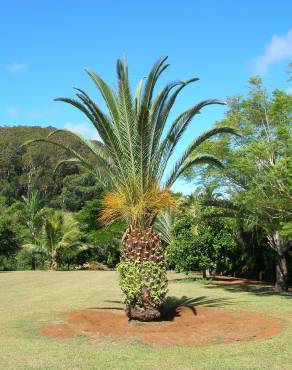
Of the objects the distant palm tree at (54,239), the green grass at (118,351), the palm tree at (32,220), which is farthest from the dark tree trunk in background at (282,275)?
the palm tree at (32,220)

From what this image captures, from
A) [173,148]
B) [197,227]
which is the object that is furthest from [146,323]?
[197,227]

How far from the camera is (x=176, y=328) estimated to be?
10133mm

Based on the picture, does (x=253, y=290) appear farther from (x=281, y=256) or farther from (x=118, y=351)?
(x=118, y=351)

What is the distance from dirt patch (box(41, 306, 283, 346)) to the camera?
9.23m

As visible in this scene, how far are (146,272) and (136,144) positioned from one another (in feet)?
9.44

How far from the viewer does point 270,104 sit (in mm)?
15250

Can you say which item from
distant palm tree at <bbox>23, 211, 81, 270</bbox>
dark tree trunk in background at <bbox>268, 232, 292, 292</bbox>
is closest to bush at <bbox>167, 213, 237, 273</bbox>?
dark tree trunk in background at <bbox>268, 232, 292, 292</bbox>

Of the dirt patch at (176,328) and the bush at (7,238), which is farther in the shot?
the bush at (7,238)

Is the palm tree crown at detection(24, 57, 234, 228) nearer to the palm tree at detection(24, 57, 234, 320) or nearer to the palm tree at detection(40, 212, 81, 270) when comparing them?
the palm tree at detection(24, 57, 234, 320)

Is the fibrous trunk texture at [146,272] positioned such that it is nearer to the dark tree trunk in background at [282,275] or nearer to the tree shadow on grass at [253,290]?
the tree shadow on grass at [253,290]

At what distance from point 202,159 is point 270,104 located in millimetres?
4601

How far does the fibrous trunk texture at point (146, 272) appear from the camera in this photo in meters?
10.5

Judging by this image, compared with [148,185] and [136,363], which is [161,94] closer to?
[148,185]

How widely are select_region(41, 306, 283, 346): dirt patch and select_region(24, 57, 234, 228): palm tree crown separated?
2.30 meters
